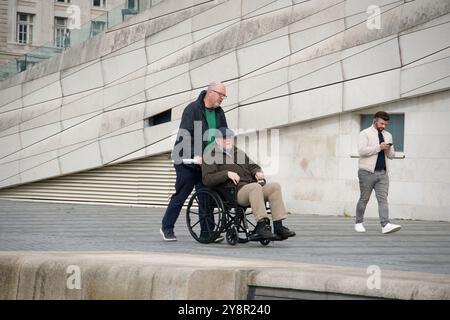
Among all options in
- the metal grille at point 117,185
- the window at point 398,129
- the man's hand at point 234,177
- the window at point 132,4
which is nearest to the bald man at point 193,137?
the man's hand at point 234,177

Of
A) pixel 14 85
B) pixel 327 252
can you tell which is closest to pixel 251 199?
pixel 327 252

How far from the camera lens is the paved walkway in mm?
13070

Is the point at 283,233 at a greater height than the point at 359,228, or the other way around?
the point at 283,233

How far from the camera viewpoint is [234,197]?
14555 mm

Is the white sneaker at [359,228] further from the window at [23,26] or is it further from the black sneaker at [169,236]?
the window at [23,26]

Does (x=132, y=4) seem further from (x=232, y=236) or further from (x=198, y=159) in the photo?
(x=232, y=236)

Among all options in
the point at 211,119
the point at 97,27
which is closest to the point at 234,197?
the point at 211,119

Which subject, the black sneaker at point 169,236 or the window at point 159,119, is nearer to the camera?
the black sneaker at point 169,236

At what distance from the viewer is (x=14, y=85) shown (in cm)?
2862

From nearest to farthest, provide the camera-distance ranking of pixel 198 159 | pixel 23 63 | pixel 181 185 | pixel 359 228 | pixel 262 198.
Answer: pixel 262 198
pixel 198 159
pixel 181 185
pixel 359 228
pixel 23 63

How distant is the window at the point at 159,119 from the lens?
82.8ft

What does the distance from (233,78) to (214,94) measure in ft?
29.7

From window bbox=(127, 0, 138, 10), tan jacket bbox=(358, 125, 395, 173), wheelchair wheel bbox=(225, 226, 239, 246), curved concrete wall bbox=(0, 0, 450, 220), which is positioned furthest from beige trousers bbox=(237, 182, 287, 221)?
window bbox=(127, 0, 138, 10)
